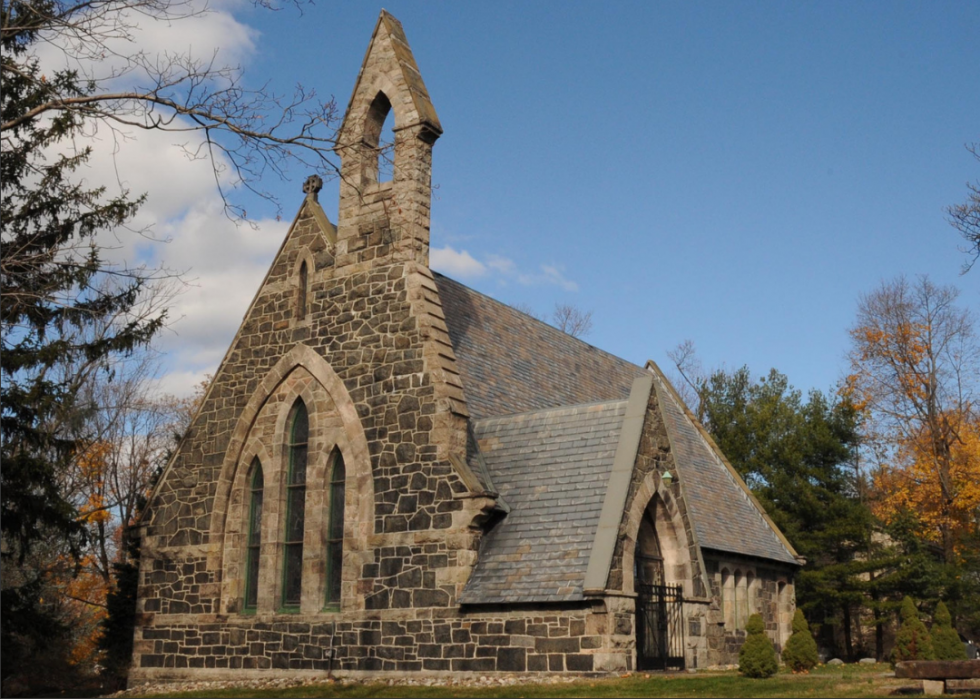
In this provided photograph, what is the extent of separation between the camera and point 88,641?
4047 centimetres

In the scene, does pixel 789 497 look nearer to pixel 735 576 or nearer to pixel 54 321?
pixel 735 576

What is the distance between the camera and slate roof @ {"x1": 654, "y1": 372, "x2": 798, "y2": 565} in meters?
24.5

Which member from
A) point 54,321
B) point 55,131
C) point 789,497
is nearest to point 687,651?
point 54,321

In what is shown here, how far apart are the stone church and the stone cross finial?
0.07 m

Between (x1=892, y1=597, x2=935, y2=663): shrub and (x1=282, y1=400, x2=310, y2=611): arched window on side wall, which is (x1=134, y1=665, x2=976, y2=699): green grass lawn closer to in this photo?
(x1=282, y1=400, x2=310, y2=611): arched window on side wall

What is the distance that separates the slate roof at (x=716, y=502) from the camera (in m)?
24.5

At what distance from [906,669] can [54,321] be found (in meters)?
15.7

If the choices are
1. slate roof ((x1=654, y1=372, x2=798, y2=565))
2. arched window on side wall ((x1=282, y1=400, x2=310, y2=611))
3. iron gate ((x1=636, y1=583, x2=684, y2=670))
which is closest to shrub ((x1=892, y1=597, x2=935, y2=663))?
slate roof ((x1=654, y1=372, x2=798, y2=565))

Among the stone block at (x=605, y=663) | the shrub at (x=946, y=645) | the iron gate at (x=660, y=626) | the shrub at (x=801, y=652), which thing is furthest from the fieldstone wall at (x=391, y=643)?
the shrub at (x=946, y=645)

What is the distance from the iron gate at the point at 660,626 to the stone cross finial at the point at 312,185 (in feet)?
35.6

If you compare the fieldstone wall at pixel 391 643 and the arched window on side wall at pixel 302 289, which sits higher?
the arched window on side wall at pixel 302 289

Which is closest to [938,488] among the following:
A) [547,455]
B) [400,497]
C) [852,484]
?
[852,484]

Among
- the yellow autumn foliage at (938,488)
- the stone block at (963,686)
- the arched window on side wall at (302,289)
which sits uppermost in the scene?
the arched window on side wall at (302,289)

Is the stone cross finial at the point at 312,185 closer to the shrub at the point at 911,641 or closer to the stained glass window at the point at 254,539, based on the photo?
the stained glass window at the point at 254,539
